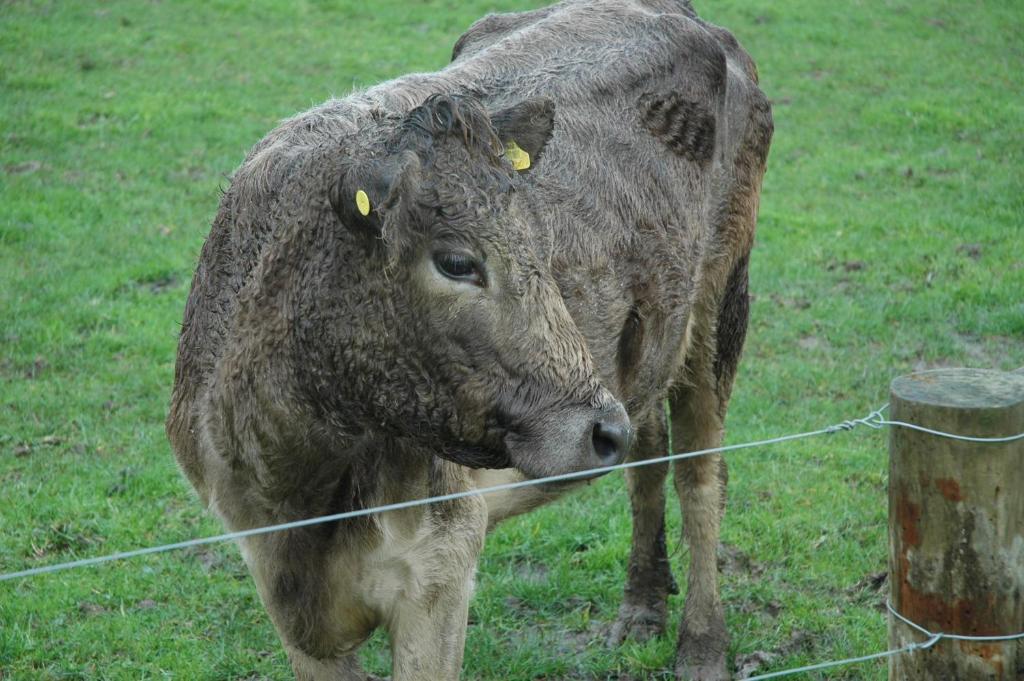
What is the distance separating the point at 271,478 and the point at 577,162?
1802mm

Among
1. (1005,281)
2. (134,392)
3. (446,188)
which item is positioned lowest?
(1005,281)

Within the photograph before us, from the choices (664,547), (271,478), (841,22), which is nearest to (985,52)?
(841,22)

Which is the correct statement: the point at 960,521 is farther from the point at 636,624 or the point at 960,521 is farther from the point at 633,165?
the point at 636,624

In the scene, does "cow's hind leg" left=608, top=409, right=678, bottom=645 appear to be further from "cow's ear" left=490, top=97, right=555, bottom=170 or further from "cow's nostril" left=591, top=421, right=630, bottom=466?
"cow's nostril" left=591, top=421, right=630, bottom=466

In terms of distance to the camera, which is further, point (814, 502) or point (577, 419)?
point (814, 502)

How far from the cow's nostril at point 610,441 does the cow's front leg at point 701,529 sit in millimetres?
2485

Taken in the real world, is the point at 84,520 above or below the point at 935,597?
below

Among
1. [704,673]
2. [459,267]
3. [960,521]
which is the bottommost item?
[704,673]

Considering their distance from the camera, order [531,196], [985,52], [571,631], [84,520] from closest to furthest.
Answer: [531,196]
[571,631]
[84,520]
[985,52]

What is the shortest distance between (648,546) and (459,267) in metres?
2.86

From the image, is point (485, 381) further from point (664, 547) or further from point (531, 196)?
point (664, 547)

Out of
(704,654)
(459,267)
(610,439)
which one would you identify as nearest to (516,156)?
(459,267)

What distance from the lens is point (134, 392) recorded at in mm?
7977

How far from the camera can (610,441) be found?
3398mm
